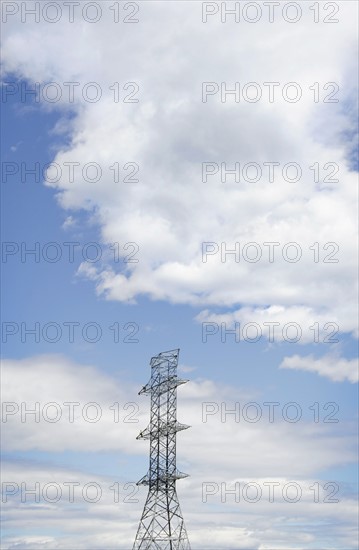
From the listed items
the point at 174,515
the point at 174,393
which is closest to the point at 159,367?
the point at 174,393

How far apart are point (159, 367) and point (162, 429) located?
24.0ft

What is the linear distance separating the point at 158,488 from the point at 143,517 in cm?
365

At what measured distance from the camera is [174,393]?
96.4 m

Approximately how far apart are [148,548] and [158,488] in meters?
6.66

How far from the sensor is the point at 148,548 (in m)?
92.8

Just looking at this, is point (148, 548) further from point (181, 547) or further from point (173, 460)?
point (173, 460)

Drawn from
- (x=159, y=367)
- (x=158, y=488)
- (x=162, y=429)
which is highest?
(x=159, y=367)

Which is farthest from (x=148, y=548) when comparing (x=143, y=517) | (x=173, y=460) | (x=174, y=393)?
(x=174, y=393)

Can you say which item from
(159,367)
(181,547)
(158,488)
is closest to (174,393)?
(159,367)

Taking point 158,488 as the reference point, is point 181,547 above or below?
below

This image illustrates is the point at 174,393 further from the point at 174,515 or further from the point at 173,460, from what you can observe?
the point at 174,515

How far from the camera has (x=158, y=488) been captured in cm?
9500

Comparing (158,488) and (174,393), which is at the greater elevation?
(174,393)

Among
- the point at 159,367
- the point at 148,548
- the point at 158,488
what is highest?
the point at 159,367
